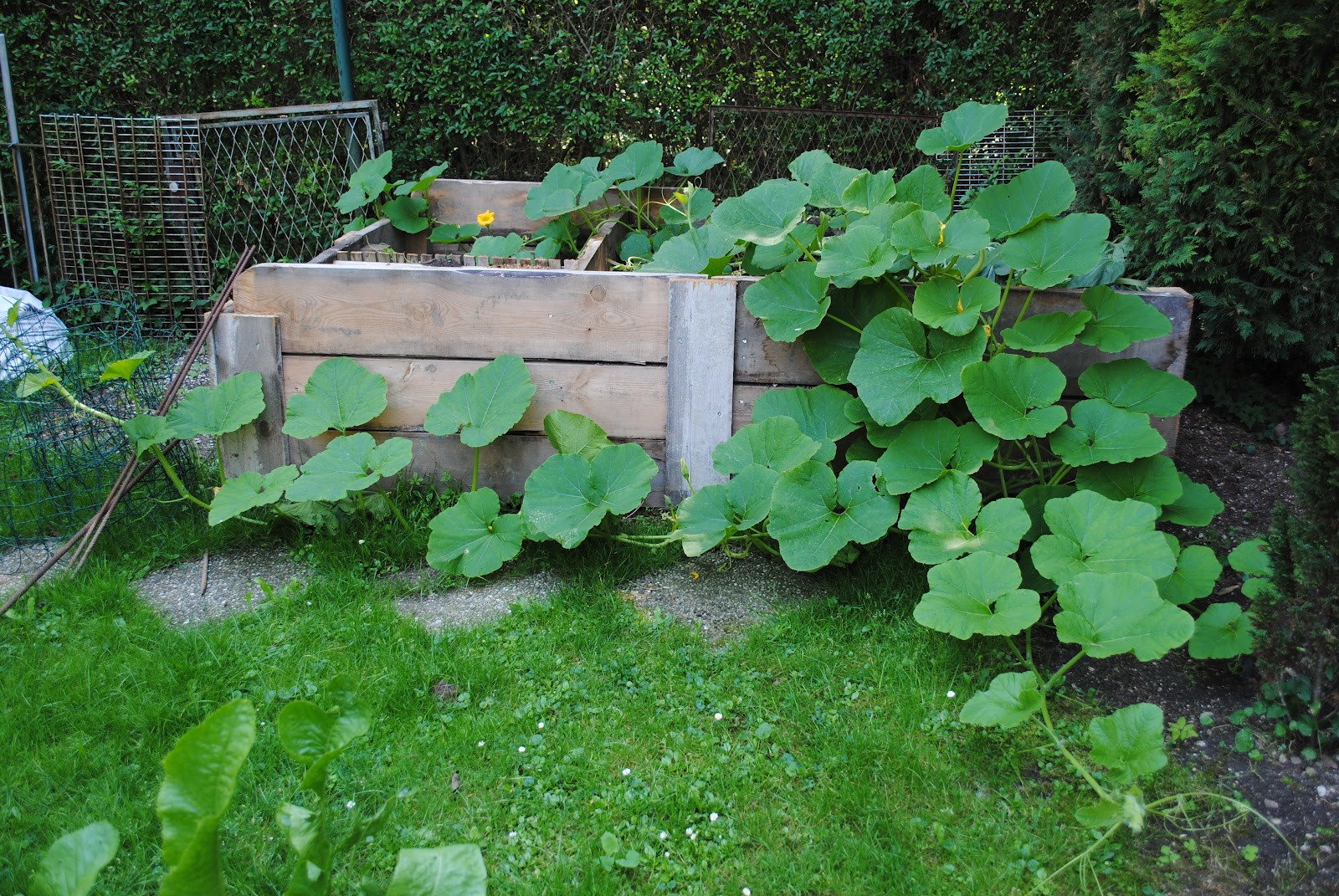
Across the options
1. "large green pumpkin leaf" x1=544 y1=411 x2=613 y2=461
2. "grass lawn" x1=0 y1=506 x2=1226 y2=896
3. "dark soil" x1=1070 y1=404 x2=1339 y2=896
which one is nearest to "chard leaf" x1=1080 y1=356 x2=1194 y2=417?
"dark soil" x1=1070 y1=404 x2=1339 y2=896

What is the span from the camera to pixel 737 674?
2.42m

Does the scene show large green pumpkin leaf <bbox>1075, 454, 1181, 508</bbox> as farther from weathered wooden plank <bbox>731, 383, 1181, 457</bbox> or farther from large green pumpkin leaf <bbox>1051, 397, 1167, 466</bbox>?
weathered wooden plank <bbox>731, 383, 1181, 457</bbox>

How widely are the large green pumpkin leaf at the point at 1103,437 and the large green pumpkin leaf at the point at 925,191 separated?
2.23 feet

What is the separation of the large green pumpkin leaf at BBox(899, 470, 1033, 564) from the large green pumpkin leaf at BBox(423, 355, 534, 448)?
117cm

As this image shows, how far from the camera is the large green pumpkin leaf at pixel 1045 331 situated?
2594 mm

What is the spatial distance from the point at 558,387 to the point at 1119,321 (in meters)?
1.61

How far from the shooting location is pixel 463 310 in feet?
9.83

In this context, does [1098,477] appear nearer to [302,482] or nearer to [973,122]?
[973,122]

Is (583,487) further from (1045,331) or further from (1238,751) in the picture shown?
(1238,751)

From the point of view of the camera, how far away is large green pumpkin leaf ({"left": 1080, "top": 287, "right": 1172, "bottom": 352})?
2613mm

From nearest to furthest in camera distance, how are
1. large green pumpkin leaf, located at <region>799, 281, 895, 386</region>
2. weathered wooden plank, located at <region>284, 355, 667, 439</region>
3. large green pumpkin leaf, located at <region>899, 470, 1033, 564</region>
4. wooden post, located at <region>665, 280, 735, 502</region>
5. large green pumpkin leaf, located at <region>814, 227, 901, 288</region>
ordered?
large green pumpkin leaf, located at <region>899, 470, 1033, 564</region> → large green pumpkin leaf, located at <region>814, 227, 901, 288</region> → large green pumpkin leaf, located at <region>799, 281, 895, 386</region> → wooden post, located at <region>665, 280, 735, 502</region> → weathered wooden plank, located at <region>284, 355, 667, 439</region>

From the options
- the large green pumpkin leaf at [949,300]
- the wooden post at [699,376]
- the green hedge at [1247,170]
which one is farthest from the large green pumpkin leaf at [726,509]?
the green hedge at [1247,170]

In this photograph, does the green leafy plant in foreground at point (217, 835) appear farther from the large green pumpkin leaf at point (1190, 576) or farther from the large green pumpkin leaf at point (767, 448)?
the large green pumpkin leaf at point (1190, 576)

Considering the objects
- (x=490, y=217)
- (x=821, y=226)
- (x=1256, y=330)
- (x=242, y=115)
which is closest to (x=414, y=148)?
(x=242, y=115)
